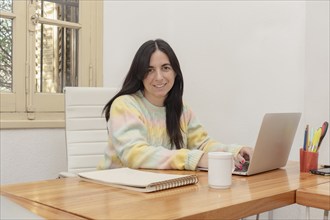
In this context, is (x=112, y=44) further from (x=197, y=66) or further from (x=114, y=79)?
(x=197, y=66)

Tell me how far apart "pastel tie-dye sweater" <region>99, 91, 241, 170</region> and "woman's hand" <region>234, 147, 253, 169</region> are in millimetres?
23

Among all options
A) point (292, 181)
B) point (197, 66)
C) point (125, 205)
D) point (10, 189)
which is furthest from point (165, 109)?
point (197, 66)

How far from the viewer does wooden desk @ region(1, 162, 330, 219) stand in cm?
79

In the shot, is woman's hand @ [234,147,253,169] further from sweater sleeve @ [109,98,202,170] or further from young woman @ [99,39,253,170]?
sweater sleeve @ [109,98,202,170]

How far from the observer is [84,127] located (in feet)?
6.52

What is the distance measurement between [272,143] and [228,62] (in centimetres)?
122

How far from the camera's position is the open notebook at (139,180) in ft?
3.24

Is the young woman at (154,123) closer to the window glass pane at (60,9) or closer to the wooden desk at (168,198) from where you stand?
the wooden desk at (168,198)

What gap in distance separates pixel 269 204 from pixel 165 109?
80 cm

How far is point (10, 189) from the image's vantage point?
3.49 ft

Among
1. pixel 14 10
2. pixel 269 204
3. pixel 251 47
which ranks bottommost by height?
pixel 269 204

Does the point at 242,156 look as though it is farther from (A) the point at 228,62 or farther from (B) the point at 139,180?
(A) the point at 228,62

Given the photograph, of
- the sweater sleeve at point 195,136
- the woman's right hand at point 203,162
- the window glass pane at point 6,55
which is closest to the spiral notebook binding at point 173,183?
the woman's right hand at point 203,162

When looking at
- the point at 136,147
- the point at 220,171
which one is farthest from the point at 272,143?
the point at 136,147
